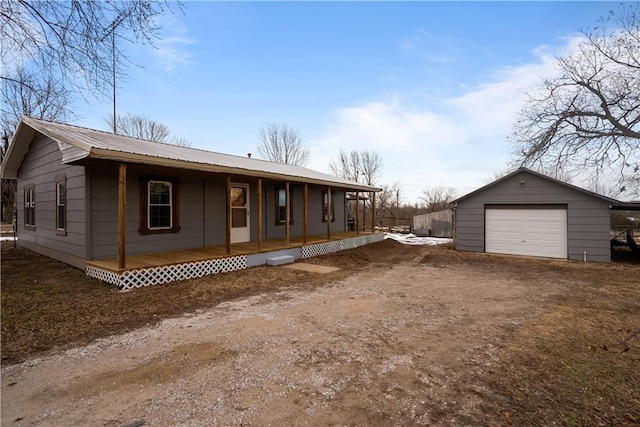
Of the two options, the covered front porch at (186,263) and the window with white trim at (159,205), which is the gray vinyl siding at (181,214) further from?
the covered front porch at (186,263)

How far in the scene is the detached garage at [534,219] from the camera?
427 inches

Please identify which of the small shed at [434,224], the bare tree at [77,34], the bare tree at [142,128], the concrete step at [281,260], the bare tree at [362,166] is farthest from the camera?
the bare tree at [362,166]

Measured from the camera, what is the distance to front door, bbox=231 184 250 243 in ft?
33.9

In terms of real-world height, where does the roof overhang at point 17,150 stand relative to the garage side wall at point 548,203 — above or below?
above

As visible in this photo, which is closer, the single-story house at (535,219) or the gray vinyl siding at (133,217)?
the gray vinyl siding at (133,217)

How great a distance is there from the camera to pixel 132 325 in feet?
14.6

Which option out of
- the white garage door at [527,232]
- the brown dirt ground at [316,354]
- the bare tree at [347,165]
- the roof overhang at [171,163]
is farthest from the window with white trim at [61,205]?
the bare tree at [347,165]

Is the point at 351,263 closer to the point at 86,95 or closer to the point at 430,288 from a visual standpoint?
the point at 430,288

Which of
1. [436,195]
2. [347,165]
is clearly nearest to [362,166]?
[347,165]

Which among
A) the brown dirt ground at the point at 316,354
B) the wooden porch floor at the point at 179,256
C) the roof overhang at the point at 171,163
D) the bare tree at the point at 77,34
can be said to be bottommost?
the brown dirt ground at the point at 316,354

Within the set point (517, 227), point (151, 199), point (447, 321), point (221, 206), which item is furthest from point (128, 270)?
point (517, 227)

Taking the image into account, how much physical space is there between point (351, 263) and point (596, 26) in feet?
44.0

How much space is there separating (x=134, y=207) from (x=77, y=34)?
4124 millimetres

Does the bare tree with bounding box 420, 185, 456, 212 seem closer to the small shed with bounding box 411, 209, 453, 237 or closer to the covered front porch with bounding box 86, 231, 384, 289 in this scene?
the small shed with bounding box 411, 209, 453, 237
